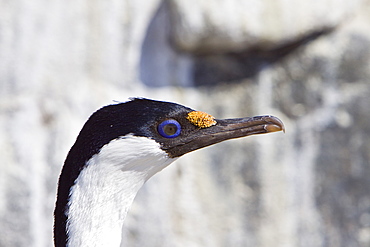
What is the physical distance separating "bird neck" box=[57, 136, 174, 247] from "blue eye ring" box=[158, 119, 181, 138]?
4 centimetres

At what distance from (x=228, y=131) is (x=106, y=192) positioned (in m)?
0.41

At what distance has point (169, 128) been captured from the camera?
1868mm

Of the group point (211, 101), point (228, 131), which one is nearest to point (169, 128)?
point (228, 131)

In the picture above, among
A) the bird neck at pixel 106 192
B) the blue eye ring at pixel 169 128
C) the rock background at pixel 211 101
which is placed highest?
the rock background at pixel 211 101

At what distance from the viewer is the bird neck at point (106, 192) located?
1745 mm

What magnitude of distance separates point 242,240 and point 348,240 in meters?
0.63

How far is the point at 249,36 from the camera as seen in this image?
3.73m

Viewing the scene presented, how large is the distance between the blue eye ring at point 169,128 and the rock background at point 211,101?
1.73 meters

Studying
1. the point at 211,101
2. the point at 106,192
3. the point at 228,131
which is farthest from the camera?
the point at 211,101

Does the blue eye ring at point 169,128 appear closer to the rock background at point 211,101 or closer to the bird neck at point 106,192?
the bird neck at point 106,192

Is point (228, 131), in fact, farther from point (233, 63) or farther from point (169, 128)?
point (233, 63)

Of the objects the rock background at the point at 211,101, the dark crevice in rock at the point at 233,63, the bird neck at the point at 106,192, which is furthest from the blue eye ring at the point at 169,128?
the dark crevice in rock at the point at 233,63

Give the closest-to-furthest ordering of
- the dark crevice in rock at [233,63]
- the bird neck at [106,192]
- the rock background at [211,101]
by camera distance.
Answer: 1. the bird neck at [106,192]
2. the rock background at [211,101]
3. the dark crevice in rock at [233,63]

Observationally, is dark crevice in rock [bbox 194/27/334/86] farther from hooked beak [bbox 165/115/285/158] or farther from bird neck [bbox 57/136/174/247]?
bird neck [bbox 57/136/174/247]
